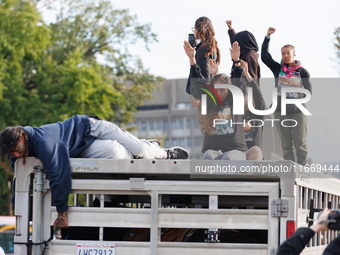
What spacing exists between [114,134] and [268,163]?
1510mm

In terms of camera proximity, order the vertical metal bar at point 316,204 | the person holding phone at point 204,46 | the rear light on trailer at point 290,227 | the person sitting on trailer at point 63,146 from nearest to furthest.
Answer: the rear light on trailer at point 290,227 < the person sitting on trailer at point 63,146 < the vertical metal bar at point 316,204 < the person holding phone at point 204,46

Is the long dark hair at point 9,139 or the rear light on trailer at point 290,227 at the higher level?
the long dark hair at point 9,139

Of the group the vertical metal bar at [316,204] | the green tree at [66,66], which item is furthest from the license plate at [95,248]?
the green tree at [66,66]

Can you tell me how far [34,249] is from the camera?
4227 mm

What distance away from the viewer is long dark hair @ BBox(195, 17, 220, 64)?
582cm

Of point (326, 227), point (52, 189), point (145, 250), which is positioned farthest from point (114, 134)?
point (326, 227)

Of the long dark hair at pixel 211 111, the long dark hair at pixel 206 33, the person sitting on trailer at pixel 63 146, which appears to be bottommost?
Result: the person sitting on trailer at pixel 63 146

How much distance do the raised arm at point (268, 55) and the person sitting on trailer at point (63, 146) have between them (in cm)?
183

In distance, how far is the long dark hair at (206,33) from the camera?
5.82m

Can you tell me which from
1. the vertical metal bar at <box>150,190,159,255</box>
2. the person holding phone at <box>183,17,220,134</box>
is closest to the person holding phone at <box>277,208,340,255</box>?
the vertical metal bar at <box>150,190,159,255</box>

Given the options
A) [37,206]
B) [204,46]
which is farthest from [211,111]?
[37,206]

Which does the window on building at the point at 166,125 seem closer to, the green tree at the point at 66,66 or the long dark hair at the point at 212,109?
the green tree at the point at 66,66

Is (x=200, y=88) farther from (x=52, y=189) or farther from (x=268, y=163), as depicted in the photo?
(x=52, y=189)

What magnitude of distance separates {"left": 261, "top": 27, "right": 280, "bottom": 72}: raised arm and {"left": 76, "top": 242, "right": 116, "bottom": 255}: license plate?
283 cm
